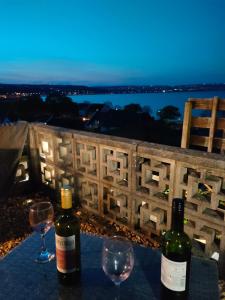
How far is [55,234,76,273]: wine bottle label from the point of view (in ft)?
4.29

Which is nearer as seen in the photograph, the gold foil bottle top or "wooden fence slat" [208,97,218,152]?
Answer: the gold foil bottle top

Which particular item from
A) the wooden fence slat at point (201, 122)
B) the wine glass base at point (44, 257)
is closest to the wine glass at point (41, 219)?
the wine glass base at point (44, 257)

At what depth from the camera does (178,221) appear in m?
1.21

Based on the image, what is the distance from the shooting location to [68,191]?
1246mm

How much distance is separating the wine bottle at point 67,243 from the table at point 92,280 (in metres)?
0.10

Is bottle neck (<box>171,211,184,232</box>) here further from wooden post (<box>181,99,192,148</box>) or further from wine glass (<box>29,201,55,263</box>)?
wooden post (<box>181,99,192,148</box>)

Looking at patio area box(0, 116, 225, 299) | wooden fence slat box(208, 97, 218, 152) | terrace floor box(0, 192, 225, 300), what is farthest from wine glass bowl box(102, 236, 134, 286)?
wooden fence slat box(208, 97, 218, 152)

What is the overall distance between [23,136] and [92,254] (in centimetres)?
337

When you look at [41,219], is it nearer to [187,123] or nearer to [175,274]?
[175,274]

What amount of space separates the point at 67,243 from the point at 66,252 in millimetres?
46

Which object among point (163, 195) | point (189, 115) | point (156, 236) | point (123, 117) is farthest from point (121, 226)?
point (123, 117)

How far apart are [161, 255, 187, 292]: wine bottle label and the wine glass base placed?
2.45 feet

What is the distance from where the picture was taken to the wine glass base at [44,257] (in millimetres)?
1612

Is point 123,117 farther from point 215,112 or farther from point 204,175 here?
point 204,175
